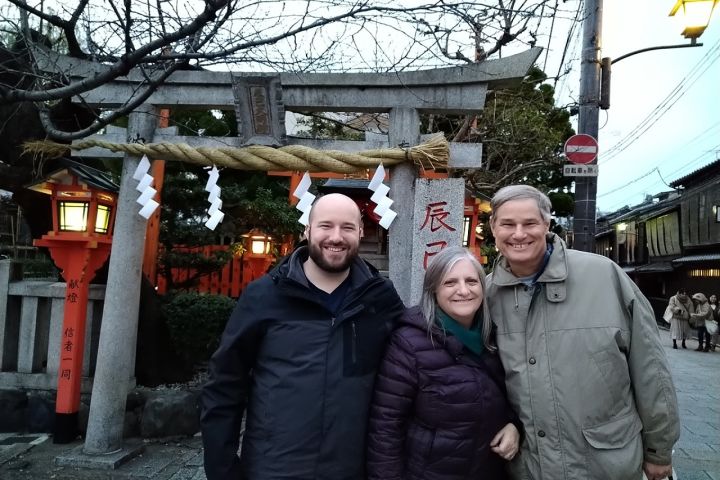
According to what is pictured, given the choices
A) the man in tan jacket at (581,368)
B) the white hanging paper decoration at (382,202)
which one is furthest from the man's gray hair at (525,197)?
the white hanging paper decoration at (382,202)

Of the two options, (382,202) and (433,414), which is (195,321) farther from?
(433,414)

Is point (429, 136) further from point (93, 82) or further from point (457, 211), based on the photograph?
point (93, 82)

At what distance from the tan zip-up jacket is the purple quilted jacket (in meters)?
0.20

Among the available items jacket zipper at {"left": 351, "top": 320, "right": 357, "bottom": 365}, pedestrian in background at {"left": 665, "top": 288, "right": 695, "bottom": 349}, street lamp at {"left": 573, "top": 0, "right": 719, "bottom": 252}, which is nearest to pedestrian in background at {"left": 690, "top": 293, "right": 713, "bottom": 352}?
pedestrian in background at {"left": 665, "top": 288, "right": 695, "bottom": 349}

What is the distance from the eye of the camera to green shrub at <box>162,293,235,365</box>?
Answer: 233 inches

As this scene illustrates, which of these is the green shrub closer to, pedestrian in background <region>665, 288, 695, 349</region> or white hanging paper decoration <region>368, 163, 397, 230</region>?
white hanging paper decoration <region>368, 163, 397, 230</region>

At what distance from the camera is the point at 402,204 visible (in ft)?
15.1

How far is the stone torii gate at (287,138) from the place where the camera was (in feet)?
14.7

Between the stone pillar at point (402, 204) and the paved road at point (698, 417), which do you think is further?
the paved road at point (698, 417)

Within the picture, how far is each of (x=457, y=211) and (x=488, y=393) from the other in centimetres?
245

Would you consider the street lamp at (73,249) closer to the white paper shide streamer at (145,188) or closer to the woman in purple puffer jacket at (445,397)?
the white paper shide streamer at (145,188)

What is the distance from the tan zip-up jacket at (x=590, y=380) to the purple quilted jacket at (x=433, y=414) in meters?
0.20

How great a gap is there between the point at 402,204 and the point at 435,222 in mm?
367

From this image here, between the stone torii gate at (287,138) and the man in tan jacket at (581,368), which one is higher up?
the stone torii gate at (287,138)
